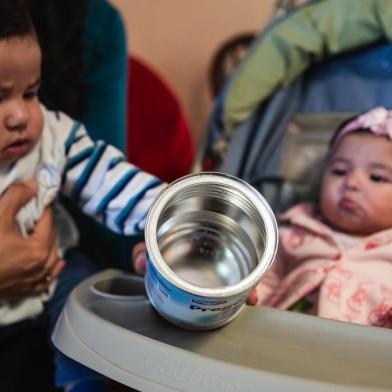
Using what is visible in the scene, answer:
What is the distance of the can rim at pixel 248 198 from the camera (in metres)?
0.50

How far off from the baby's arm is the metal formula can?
3.8 inches

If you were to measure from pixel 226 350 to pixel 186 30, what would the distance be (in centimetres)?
151

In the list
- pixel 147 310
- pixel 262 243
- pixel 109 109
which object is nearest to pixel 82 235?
pixel 109 109

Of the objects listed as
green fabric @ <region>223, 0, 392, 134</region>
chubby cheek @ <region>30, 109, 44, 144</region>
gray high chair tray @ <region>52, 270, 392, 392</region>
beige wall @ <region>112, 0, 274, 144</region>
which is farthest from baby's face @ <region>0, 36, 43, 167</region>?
beige wall @ <region>112, 0, 274, 144</region>

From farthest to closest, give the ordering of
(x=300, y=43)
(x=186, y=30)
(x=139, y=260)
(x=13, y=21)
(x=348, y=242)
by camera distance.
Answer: (x=186, y=30)
(x=300, y=43)
(x=348, y=242)
(x=139, y=260)
(x=13, y=21)

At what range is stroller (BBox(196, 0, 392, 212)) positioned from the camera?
961 millimetres

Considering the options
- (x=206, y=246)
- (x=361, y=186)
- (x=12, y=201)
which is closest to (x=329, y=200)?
(x=361, y=186)

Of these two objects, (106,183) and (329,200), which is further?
(329,200)

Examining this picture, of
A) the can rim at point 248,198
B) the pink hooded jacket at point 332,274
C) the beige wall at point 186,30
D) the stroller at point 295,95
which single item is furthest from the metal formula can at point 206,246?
the beige wall at point 186,30

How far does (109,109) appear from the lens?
0.92 m

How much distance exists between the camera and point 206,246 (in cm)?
71

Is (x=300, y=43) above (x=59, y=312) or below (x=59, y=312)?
above

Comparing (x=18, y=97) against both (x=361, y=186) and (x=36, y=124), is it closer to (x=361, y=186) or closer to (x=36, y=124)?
(x=36, y=124)

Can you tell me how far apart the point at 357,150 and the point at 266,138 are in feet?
0.79
